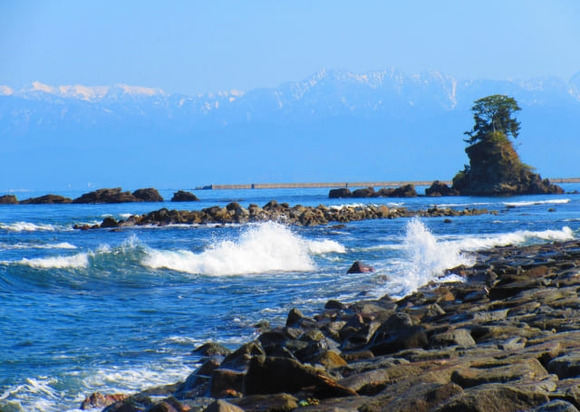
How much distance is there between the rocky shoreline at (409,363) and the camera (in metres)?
5.92

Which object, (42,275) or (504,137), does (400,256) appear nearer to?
(42,275)

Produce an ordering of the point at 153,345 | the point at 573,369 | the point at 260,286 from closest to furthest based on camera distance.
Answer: the point at 573,369
the point at 153,345
the point at 260,286

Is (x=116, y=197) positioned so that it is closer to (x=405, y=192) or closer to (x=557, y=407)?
(x=405, y=192)

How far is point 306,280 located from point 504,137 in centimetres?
7897

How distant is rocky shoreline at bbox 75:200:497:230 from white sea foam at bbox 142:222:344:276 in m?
20.6

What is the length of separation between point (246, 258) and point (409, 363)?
1815 centimetres

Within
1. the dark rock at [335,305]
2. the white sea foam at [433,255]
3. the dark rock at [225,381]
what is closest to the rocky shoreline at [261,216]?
the white sea foam at [433,255]

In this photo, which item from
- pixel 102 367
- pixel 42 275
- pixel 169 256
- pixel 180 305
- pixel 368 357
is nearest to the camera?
pixel 368 357

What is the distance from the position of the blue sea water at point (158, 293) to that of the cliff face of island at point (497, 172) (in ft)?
190

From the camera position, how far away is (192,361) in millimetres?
11180

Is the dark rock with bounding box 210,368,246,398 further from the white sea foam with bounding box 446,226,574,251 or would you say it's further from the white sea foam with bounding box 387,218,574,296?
the white sea foam with bounding box 446,226,574,251

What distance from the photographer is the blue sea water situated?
10.8m

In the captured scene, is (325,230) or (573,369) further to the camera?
(325,230)

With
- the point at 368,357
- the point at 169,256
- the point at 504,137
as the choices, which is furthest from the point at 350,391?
the point at 504,137
